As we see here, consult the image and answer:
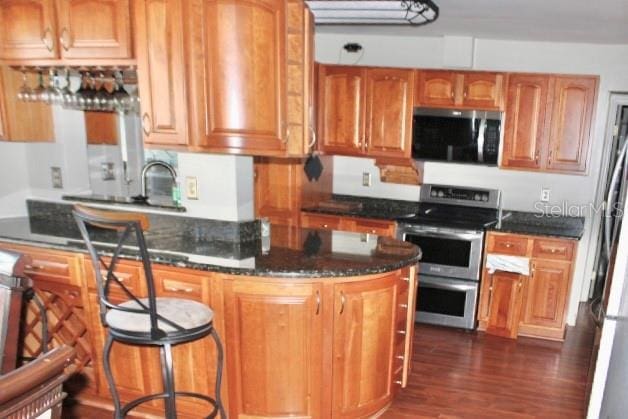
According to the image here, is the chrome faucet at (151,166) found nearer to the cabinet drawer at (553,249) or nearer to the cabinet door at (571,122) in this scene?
the cabinet drawer at (553,249)

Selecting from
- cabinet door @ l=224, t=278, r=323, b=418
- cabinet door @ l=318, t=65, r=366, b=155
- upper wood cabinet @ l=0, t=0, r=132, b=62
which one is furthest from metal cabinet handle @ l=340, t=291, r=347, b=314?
cabinet door @ l=318, t=65, r=366, b=155

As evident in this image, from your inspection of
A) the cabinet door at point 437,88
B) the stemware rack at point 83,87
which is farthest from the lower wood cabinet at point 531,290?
the stemware rack at point 83,87

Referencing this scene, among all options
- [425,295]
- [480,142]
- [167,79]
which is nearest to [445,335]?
[425,295]

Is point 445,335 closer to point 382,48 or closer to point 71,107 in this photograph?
point 382,48

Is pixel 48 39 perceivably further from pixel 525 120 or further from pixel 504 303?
pixel 504 303

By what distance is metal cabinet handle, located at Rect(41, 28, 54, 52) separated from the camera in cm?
242

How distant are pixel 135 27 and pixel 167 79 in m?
0.31

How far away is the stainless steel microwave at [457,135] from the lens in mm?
3646

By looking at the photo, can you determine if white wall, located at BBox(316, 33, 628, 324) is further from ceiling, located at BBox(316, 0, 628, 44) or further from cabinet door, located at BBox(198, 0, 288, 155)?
cabinet door, located at BBox(198, 0, 288, 155)

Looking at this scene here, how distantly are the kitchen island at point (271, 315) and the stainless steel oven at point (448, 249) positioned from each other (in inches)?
45.2

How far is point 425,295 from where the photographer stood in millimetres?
3768

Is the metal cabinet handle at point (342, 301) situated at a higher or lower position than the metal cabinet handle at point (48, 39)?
lower

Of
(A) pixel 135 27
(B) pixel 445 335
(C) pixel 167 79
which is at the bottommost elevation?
(B) pixel 445 335

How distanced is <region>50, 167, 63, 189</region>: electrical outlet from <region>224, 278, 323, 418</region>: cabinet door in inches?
65.1
